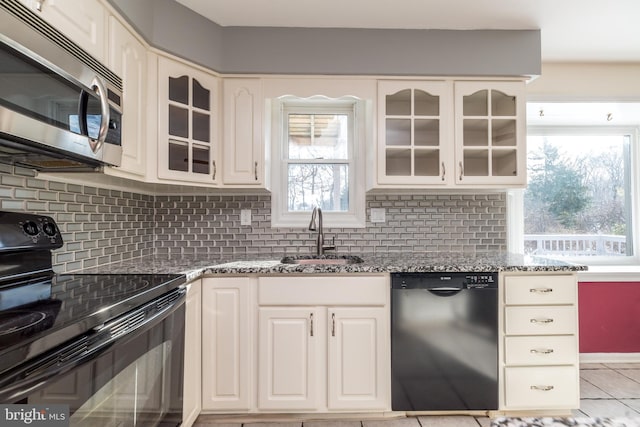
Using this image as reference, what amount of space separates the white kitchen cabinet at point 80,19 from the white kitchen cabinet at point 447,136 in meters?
1.52

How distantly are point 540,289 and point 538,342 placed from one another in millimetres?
289

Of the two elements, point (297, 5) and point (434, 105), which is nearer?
point (297, 5)

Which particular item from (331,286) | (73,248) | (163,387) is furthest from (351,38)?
(163,387)

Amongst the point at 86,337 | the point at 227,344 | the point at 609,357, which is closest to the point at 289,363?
the point at 227,344

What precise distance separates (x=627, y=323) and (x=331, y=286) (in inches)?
99.7

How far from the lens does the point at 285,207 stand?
2.62 metres

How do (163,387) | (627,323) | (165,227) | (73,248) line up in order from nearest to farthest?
(163,387), (73,248), (165,227), (627,323)

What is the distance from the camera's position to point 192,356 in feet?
5.93

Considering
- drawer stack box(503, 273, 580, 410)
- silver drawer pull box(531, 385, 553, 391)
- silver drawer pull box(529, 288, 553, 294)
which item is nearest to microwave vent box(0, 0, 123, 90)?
drawer stack box(503, 273, 580, 410)

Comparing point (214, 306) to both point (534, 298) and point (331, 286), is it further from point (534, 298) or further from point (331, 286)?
point (534, 298)

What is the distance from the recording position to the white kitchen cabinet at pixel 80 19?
1.25 metres

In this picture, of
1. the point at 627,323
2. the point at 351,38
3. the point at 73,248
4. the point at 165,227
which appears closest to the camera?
the point at 73,248

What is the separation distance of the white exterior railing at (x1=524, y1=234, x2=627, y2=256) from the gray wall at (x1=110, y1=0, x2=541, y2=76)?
61.0 inches

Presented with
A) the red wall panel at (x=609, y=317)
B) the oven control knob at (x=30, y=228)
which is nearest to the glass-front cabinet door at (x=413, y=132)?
the red wall panel at (x=609, y=317)
